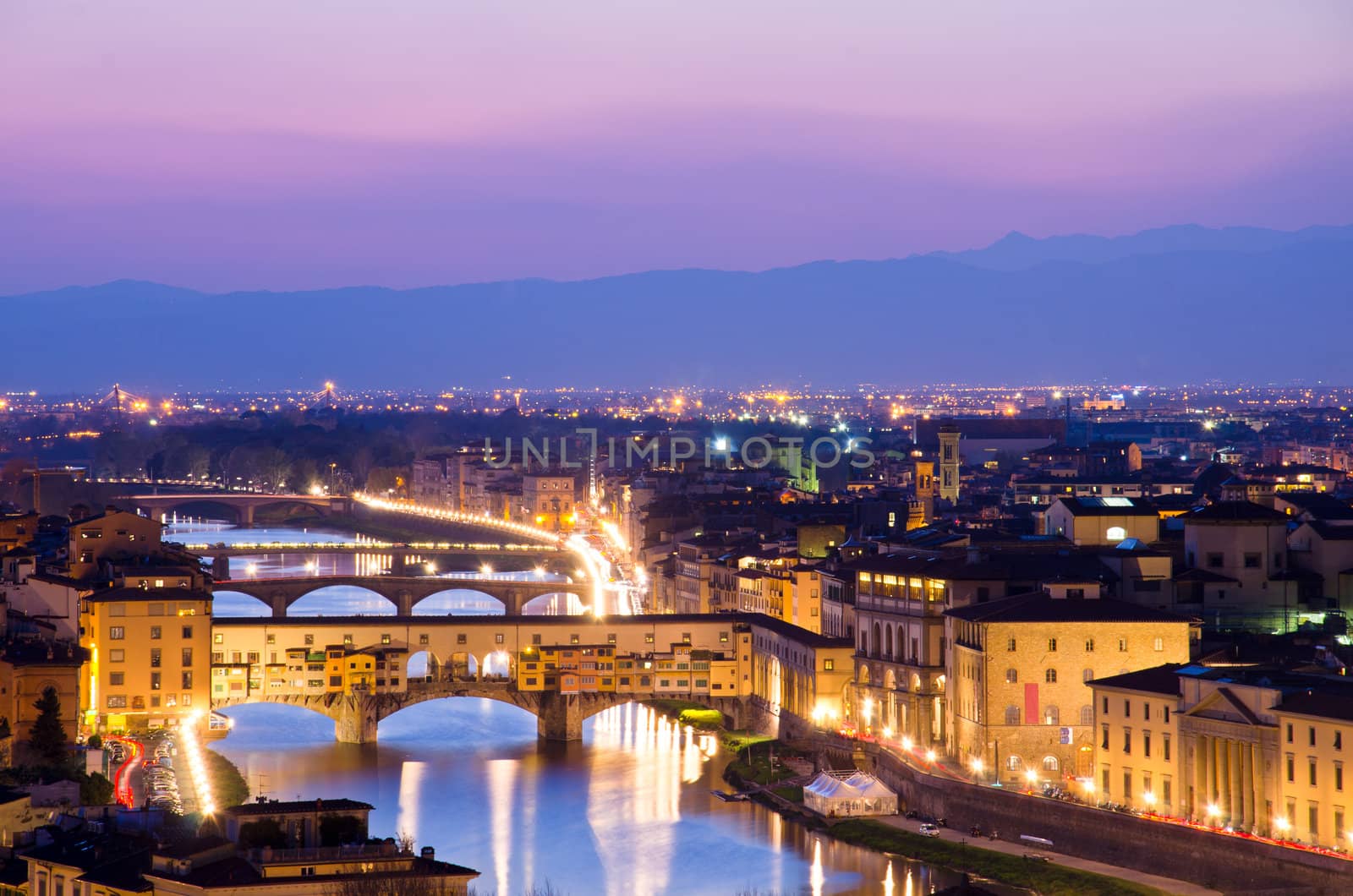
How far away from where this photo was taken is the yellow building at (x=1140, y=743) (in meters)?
20.3

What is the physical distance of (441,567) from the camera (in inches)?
2002

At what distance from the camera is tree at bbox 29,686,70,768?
22.1 metres

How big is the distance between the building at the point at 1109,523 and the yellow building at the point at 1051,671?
6.08 m

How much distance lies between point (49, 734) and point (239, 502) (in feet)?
150

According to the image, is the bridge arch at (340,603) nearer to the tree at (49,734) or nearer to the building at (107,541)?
the building at (107,541)

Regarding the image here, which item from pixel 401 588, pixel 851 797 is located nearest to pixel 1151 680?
pixel 851 797

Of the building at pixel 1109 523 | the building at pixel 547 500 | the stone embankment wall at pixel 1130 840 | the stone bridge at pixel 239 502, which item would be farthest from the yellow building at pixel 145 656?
the stone bridge at pixel 239 502

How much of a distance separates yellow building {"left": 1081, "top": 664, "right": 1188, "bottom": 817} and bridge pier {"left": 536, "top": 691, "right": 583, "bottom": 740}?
8.40 m

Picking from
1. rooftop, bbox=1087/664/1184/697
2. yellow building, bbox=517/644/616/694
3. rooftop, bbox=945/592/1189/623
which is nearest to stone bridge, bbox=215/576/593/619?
yellow building, bbox=517/644/616/694

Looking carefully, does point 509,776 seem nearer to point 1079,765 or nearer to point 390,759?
point 390,759

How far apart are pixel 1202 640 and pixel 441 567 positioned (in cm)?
Answer: 2894

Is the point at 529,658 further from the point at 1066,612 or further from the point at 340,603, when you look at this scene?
the point at 340,603

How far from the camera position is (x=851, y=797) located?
75.4 ft

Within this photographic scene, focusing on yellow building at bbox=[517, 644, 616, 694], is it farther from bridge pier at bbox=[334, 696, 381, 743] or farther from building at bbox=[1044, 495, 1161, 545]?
building at bbox=[1044, 495, 1161, 545]
